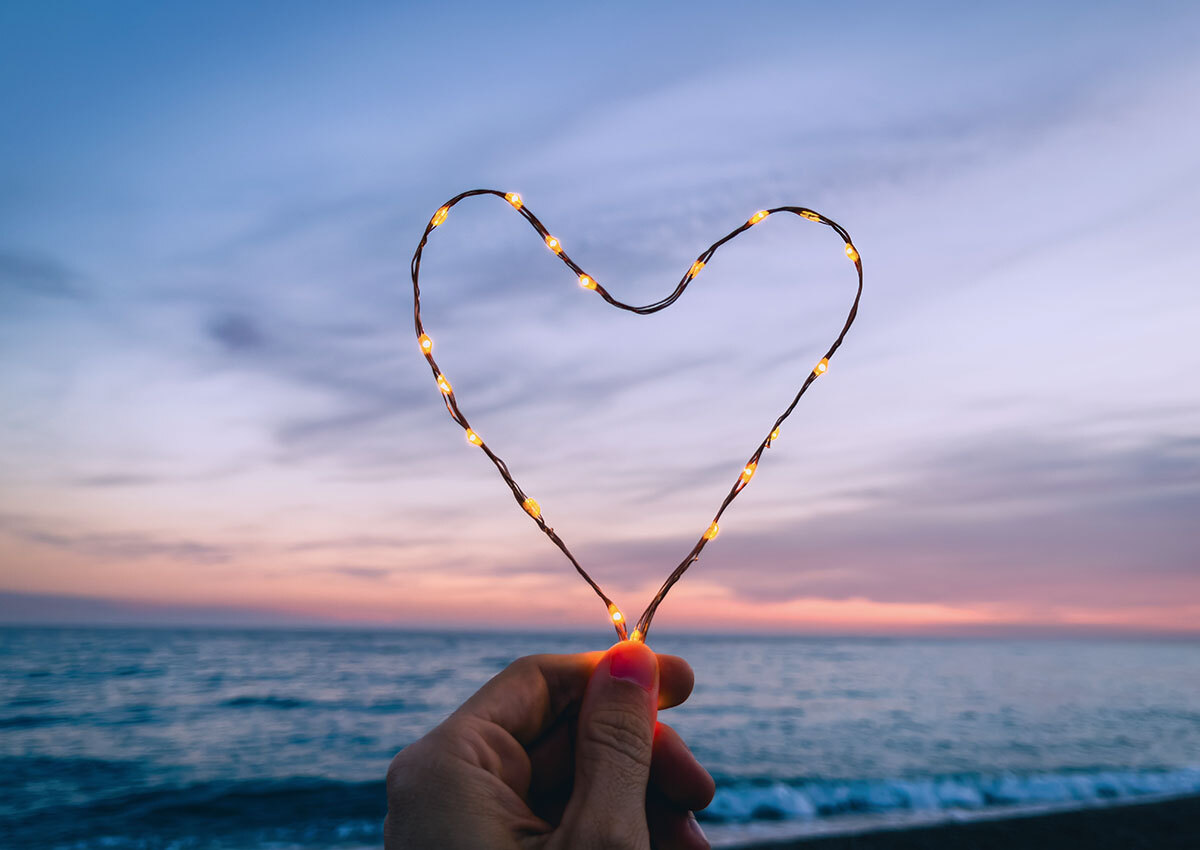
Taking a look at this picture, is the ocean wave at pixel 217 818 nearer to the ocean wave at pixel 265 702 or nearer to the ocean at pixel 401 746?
the ocean at pixel 401 746

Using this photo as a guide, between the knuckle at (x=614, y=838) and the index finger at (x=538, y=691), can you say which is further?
the index finger at (x=538, y=691)

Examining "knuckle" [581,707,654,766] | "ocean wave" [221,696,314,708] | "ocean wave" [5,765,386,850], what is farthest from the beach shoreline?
"ocean wave" [221,696,314,708]

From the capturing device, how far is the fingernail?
1.84 metres

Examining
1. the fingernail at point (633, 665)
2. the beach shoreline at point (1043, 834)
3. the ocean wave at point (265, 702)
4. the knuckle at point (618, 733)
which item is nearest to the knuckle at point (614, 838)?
the knuckle at point (618, 733)

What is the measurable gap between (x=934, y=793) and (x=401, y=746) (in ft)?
25.4

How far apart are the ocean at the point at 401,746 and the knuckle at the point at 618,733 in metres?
5.46

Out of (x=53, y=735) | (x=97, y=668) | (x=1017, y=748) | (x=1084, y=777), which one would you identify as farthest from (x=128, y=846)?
(x=97, y=668)

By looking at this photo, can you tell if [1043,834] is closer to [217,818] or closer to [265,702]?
[217,818]

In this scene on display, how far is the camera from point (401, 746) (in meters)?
11.2

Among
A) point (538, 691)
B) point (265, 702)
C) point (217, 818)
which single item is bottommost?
point (217, 818)

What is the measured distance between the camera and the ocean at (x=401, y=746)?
764cm

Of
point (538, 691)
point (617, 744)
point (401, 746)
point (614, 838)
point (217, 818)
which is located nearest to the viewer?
point (614, 838)

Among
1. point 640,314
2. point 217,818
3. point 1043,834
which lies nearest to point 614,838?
point 640,314

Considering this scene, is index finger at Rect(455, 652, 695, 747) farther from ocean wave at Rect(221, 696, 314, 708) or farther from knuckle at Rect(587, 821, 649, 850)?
ocean wave at Rect(221, 696, 314, 708)
